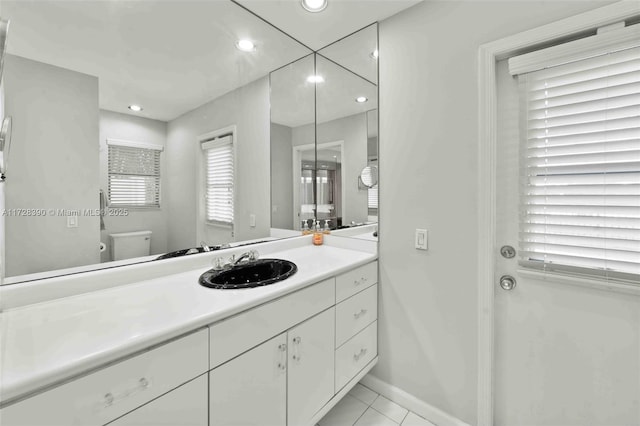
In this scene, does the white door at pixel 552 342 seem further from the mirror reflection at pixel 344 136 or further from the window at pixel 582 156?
the mirror reflection at pixel 344 136

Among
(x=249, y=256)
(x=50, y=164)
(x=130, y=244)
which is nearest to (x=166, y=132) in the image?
(x=50, y=164)

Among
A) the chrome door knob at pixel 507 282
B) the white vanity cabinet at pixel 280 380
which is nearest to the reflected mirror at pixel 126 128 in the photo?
the white vanity cabinet at pixel 280 380

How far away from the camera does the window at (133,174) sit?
1.23 meters

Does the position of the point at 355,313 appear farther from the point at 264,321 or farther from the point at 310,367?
the point at 264,321

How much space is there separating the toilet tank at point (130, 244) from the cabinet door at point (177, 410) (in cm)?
71

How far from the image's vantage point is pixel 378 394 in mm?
1817

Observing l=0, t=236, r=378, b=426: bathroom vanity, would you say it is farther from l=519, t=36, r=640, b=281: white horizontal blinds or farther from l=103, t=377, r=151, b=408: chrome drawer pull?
l=519, t=36, r=640, b=281: white horizontal blinds

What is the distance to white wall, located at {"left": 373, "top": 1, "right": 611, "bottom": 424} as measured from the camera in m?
1.44

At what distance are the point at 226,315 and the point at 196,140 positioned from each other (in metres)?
1.01

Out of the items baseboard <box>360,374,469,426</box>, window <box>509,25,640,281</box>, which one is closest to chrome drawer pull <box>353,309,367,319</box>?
baseboard <box>360,374,469,426</box>

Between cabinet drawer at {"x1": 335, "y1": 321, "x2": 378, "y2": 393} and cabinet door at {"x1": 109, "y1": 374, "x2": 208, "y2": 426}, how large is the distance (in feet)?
2.52

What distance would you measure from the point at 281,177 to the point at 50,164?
4.36 ft

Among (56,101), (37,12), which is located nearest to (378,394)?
(56,101)

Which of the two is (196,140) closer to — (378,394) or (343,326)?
(343,326)
